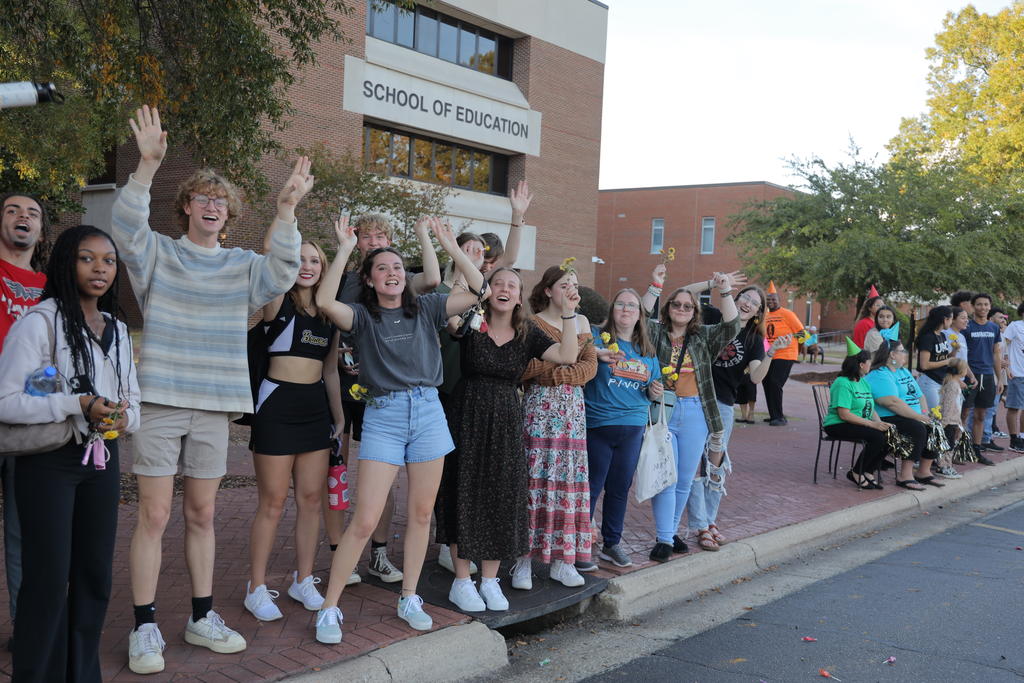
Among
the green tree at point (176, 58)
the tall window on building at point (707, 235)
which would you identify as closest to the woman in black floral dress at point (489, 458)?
the green tree at point (176, 58)

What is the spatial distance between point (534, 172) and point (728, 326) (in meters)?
23.5

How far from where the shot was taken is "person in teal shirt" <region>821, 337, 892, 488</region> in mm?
8773

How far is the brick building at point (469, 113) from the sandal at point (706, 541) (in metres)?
15.4

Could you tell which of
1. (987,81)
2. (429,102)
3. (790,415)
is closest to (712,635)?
(790,415)

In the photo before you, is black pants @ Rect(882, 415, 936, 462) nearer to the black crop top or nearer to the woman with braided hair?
the black crop top

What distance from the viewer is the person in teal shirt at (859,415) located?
28.8ft

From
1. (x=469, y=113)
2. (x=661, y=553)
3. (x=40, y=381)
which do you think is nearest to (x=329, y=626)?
(x=40, y=381)

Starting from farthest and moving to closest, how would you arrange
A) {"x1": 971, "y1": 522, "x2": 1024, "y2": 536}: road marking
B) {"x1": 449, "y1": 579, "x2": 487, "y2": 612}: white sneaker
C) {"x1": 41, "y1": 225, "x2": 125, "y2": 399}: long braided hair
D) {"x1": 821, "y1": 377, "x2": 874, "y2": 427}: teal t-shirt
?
{"x1": 821, "y1": 377, "x2": 874, "y2": 427}: teal t-shirt → {"x1": 971, "y1": 522, "x2": 1024, "y2": 536}: road marking → {"x1": 449, "y1": 579, "x2": 487, "y2": 612}: white sneaker → {"x1": 41, "y1": 225, "x2": 125, "y2": 399}: long braided hair

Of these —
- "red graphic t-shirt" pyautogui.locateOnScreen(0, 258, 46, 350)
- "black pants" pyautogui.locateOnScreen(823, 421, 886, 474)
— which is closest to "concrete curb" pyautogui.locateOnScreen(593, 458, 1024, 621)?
"black pants" pyautogui.locateOnScreen(823, 421, 886, 474)

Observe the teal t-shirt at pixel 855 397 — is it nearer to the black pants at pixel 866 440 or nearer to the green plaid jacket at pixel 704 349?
the black pants at pixel 866 440

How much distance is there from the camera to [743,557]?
20.3ft

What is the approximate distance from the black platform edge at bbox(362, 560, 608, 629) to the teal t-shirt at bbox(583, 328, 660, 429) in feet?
3.33

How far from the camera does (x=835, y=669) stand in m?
4.33

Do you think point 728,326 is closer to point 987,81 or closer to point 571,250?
point 571,250
